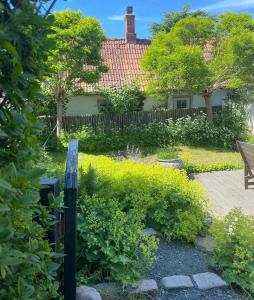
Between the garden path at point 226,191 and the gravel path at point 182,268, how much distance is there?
187 cm

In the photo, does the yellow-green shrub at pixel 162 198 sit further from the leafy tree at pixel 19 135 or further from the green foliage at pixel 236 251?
the leafy tree at pixel 19 135

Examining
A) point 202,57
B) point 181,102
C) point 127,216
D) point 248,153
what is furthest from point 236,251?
point 181,102

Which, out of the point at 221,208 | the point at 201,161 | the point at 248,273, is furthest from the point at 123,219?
the point at 201,161

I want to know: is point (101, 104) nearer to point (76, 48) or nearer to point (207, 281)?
point (76, 48)

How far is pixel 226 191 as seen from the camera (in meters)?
8.35

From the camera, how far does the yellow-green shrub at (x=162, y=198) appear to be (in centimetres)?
418

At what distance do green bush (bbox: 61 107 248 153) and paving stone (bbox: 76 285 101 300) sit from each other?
11.3 metres

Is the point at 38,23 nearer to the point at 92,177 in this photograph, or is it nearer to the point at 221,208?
the point at 92,177

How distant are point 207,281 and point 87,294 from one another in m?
1.04

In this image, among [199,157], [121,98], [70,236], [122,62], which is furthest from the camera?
[122,62]

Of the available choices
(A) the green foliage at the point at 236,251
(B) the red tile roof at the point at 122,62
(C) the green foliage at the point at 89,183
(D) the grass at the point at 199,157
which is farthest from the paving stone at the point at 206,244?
(B) the red tile roof at the point at 122,62

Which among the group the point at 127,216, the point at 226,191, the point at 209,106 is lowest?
the point at 226,191

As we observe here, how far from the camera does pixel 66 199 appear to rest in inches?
82.4

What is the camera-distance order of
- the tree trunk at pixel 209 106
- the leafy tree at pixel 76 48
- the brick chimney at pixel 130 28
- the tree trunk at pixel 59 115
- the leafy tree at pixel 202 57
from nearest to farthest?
the leafy tree at pixel 76 48, the leafy tree at pixel 202 57, the tree trunk at pixel 59 115, the tree trunk at pixel 209 106, the brick chimney at pixel 130 28
